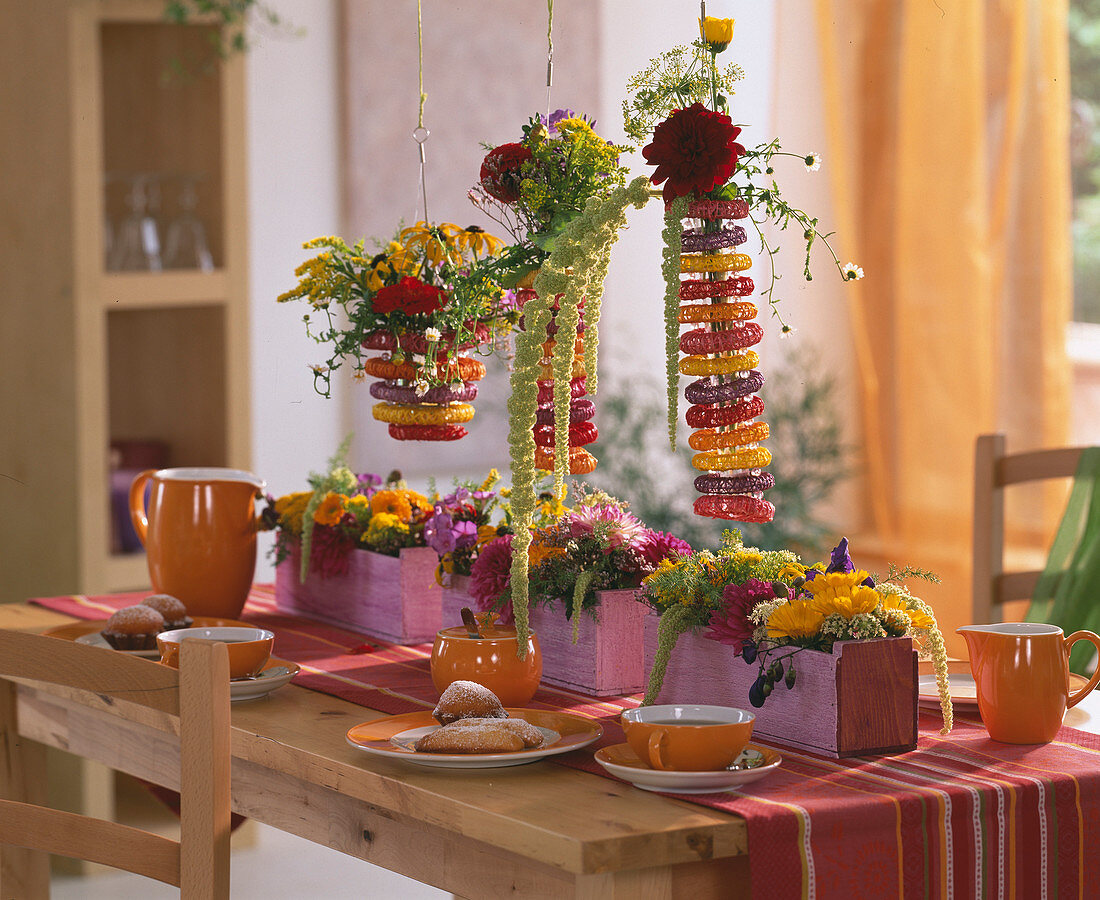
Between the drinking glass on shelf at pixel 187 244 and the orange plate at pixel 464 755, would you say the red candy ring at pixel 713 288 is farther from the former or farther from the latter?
the drinking glass on shelf at pixel 187 244

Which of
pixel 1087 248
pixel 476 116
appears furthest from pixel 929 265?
pixel 476 116

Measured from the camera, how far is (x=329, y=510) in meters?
1.92

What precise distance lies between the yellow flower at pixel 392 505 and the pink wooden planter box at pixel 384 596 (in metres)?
0.06

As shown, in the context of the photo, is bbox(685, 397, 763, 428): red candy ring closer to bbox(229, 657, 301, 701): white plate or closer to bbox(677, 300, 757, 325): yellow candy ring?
bbox(677, 300, 757, 325): yellow candy ring

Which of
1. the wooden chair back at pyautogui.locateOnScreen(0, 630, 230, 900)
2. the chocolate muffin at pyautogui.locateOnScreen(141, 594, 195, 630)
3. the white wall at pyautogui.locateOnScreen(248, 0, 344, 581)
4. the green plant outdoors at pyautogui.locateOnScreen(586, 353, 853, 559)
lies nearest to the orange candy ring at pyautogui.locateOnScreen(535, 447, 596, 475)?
the chocolate muffin at pyautogui.locateOnScreen(141, 594, 195, 630)

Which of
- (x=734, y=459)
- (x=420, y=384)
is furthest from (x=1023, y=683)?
(x=420, y=384)

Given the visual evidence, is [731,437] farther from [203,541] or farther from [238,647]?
[203,541]

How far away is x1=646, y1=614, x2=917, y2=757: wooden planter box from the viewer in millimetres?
1293

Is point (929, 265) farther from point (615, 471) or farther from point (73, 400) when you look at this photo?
point (73, 400)

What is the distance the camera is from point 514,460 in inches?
57.6

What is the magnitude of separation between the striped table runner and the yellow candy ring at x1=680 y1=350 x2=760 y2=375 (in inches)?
14.1

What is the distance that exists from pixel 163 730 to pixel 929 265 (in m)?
2.52

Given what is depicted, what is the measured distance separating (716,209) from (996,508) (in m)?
1.02

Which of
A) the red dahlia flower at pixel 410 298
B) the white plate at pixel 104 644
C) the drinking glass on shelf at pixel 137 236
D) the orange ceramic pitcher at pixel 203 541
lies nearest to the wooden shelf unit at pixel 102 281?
the drinking glass on shelf at pixel 137 236
